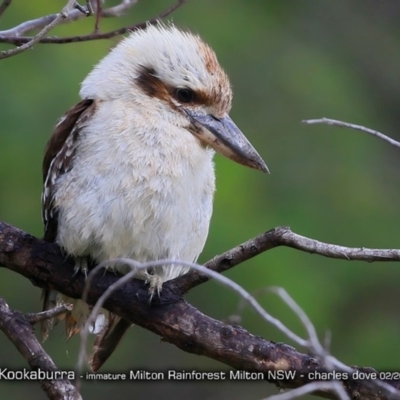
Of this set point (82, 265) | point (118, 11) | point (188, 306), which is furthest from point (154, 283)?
point (118, 11)

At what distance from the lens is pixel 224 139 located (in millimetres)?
4156

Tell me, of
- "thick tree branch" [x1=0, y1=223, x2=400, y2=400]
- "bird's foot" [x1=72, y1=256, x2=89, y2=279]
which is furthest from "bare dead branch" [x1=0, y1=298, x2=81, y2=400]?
"bird's foot" [x1=72, y1=256, x2=89, y2=279]

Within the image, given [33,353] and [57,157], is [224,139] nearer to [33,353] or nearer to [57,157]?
[57,157]

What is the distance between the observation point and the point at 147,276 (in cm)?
392

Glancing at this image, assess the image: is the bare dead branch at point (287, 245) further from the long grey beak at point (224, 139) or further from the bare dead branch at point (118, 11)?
the bare dead branch at point (118, 11)

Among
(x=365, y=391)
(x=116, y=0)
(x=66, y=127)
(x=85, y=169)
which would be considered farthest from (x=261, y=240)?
(x=116, y=0)

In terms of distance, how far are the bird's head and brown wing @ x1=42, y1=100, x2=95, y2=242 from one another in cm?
9

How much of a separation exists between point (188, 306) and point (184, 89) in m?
0.90

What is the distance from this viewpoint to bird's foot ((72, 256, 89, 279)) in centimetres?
399

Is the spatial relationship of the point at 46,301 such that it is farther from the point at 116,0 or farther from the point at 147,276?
the point at 116,0

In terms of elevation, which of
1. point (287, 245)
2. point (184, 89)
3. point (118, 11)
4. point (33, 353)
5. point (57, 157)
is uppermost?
point (118, 11)

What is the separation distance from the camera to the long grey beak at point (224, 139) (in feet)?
13.6

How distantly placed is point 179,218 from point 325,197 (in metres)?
4.63

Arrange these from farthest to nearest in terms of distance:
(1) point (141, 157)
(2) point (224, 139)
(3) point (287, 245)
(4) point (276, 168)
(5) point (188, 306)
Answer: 1. (4) point (276, 168)
2. (2) point (224, 139)
3. (1) point (141, 157)
4. (5) point (188, 306)
5. (3) point (287, 245)
